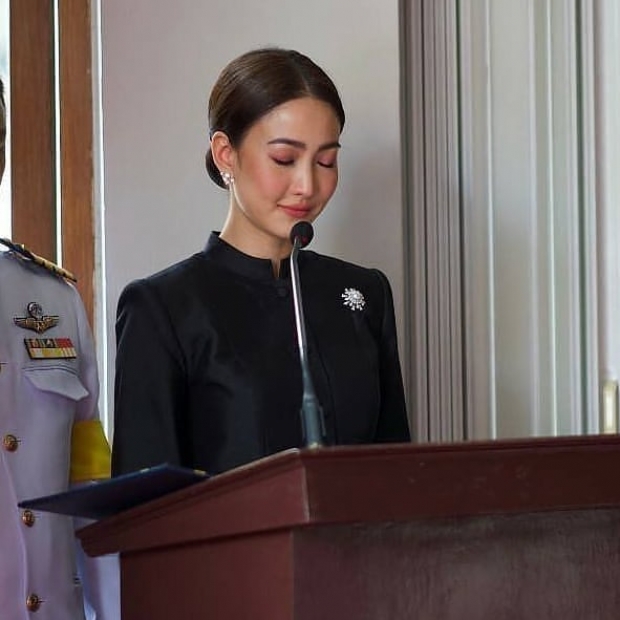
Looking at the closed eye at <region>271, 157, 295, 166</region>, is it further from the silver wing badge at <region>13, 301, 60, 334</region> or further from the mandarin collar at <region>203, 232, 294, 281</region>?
the silver wing badge at <region>13, 301, 60, 334</region>

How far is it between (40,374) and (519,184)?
1.04 meters

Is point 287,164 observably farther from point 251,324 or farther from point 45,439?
point 45,439

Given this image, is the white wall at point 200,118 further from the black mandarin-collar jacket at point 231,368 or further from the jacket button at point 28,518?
the jacket button at point 28,518

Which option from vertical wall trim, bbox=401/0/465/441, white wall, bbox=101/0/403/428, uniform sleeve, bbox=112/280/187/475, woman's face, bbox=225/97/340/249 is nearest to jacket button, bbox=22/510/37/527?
uniform sleeve, bbox=112/280/187/475

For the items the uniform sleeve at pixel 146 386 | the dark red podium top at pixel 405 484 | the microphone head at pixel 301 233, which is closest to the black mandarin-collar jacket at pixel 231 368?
the uniform sleeve at pixel 146 386

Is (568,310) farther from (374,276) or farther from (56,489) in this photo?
(56,489)

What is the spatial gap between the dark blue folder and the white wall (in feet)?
3.39

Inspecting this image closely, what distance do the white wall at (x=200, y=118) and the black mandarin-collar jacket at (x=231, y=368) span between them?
1.22ft

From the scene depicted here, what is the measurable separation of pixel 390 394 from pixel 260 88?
18.6 inches

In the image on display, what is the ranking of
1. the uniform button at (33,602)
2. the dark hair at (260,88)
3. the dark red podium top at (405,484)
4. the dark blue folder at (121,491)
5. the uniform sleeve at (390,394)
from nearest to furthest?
1. the dark red podium top at (405,484)
2. the dark blue folder at (121,491)
3. the uniform button at (33,602)
4. the dark hair at (260,88)
5. the uniform sleeve at (390,394)

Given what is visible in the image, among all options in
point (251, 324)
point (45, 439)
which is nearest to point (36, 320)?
point (45, 439)

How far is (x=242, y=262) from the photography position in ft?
6.17

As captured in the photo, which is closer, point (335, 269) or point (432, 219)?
point (335, 269)

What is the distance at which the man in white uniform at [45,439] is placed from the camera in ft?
5.31
